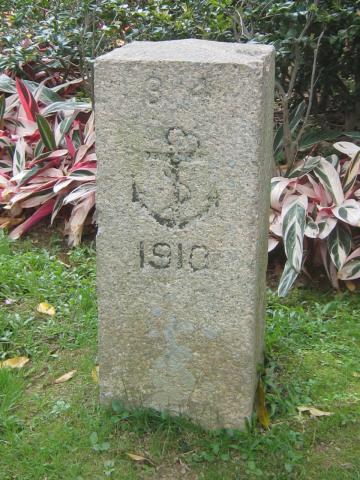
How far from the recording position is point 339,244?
3.48 metres

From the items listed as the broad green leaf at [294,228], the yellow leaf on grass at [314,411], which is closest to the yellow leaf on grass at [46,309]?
the broad green leaf at [294,228]

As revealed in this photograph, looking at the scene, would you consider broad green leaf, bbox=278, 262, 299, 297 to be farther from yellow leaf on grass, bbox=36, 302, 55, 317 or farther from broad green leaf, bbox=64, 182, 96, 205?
broad green leaf, bbox=64, 182, 96, 205

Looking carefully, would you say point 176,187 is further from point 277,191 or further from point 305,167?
point 305,167

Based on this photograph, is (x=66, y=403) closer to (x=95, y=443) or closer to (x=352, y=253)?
(x=95, y=443)

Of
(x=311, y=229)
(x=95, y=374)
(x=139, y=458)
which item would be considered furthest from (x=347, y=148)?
(x=139, y=458)

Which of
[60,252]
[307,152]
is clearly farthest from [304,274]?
[60,252]

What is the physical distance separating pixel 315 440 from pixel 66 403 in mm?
937

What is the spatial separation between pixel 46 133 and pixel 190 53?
2.38 m

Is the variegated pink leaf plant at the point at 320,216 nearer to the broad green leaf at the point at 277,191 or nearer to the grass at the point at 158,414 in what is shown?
the broad green leaf at the point at 277,191

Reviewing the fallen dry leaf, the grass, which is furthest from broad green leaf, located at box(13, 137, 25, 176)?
the grass

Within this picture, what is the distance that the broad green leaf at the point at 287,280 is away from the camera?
3.25 m

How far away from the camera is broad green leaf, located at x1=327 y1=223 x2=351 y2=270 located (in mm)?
3416

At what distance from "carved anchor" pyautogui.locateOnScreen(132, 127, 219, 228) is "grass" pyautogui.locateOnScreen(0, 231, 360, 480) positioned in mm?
744

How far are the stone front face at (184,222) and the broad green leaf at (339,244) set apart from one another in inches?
39.9
